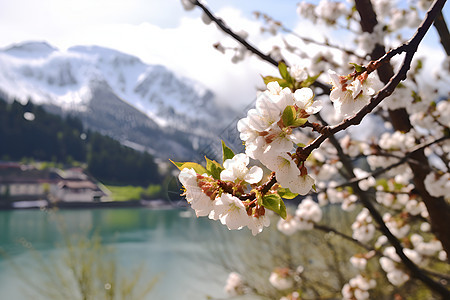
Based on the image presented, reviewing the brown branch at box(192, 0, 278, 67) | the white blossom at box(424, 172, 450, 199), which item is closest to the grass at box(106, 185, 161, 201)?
the white blossom at box(424, 172, 450, 199)

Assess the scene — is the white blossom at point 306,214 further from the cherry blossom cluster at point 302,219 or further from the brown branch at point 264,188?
the brown branch at point 264,188

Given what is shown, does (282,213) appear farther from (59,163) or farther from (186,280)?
Result: (59,163)

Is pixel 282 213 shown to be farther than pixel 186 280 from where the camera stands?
No

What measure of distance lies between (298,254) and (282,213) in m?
2.75

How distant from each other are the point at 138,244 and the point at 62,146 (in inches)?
290

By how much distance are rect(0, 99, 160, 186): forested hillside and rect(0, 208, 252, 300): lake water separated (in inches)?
57.6

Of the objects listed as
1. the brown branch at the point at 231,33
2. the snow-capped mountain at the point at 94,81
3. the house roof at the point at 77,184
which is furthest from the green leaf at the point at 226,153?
the house roof at the point at 77,184

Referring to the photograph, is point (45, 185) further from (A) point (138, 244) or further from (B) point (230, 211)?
(B) point (230, 211)

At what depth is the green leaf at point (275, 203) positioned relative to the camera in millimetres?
247

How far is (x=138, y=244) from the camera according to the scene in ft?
24.9

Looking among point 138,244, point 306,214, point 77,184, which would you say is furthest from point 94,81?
point 306,214

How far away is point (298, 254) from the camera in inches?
111

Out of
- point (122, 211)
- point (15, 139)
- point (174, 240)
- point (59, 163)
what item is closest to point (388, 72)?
point (174, 240)

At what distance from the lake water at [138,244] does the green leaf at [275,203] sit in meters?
1.87
